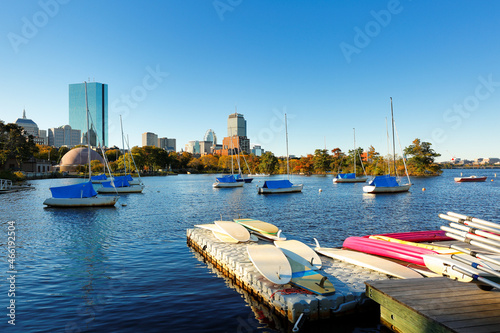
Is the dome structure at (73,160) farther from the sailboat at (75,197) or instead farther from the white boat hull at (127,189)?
the sailboat at (75,197)

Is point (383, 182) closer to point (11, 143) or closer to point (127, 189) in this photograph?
point (127, 189)

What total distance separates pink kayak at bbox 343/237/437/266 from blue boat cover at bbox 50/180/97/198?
1356 inches

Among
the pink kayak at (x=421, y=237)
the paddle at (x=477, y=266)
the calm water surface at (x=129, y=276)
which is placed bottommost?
the calm water surface at (x=129, y=276)

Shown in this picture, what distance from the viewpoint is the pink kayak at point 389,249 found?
42.5ft

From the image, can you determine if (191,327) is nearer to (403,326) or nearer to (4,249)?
(403,326)

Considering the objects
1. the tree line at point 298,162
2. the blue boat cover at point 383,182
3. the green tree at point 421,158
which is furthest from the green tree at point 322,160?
the blue boat cover at point 383,182

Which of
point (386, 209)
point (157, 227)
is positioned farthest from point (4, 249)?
point (386, 209)

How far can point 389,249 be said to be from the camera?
1423 cm

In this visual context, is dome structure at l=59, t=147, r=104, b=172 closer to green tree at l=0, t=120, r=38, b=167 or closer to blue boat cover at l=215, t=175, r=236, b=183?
green tree at l=0, t=120, r=38, b=167

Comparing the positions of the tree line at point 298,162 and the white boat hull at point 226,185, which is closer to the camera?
the white boat hull at point 226,185

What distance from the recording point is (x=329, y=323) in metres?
9.77

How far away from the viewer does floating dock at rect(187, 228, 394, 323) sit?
9686 millimetres

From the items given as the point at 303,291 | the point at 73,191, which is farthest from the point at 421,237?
the point at 73,191

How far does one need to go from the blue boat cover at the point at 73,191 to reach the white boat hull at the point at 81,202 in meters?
0.48
